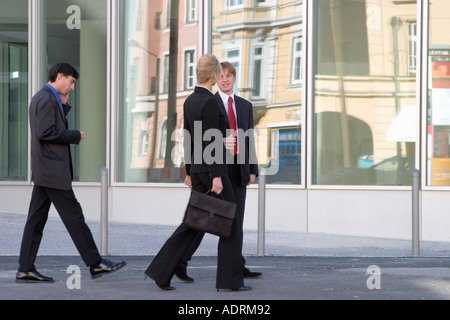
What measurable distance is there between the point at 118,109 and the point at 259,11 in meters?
2.72

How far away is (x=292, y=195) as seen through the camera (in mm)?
13695

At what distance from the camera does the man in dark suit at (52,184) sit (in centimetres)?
765

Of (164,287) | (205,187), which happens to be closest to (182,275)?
(164,287)

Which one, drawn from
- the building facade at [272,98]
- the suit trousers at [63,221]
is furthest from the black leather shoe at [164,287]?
the building facade at [272,98]

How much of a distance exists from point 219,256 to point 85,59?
8411 millimetres

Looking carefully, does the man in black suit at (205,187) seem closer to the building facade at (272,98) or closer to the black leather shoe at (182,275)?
the black leather shoe at (182,275)

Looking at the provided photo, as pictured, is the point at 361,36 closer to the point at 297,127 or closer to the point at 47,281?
the point at 297,127

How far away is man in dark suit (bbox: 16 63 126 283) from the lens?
25.1ft

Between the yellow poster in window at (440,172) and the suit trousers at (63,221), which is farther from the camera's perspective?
the yellow poster in window at (440,172)

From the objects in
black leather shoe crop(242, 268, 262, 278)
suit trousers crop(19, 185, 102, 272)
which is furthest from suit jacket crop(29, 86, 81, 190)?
black leather shoe crop(242, 268, 262, 278)

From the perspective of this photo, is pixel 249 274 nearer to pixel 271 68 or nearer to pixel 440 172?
pixel 440 172

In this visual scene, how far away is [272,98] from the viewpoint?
13.9 meters

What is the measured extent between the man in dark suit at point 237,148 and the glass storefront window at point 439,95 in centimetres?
570

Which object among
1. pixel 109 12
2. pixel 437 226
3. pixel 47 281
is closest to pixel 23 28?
pixel 109 12
